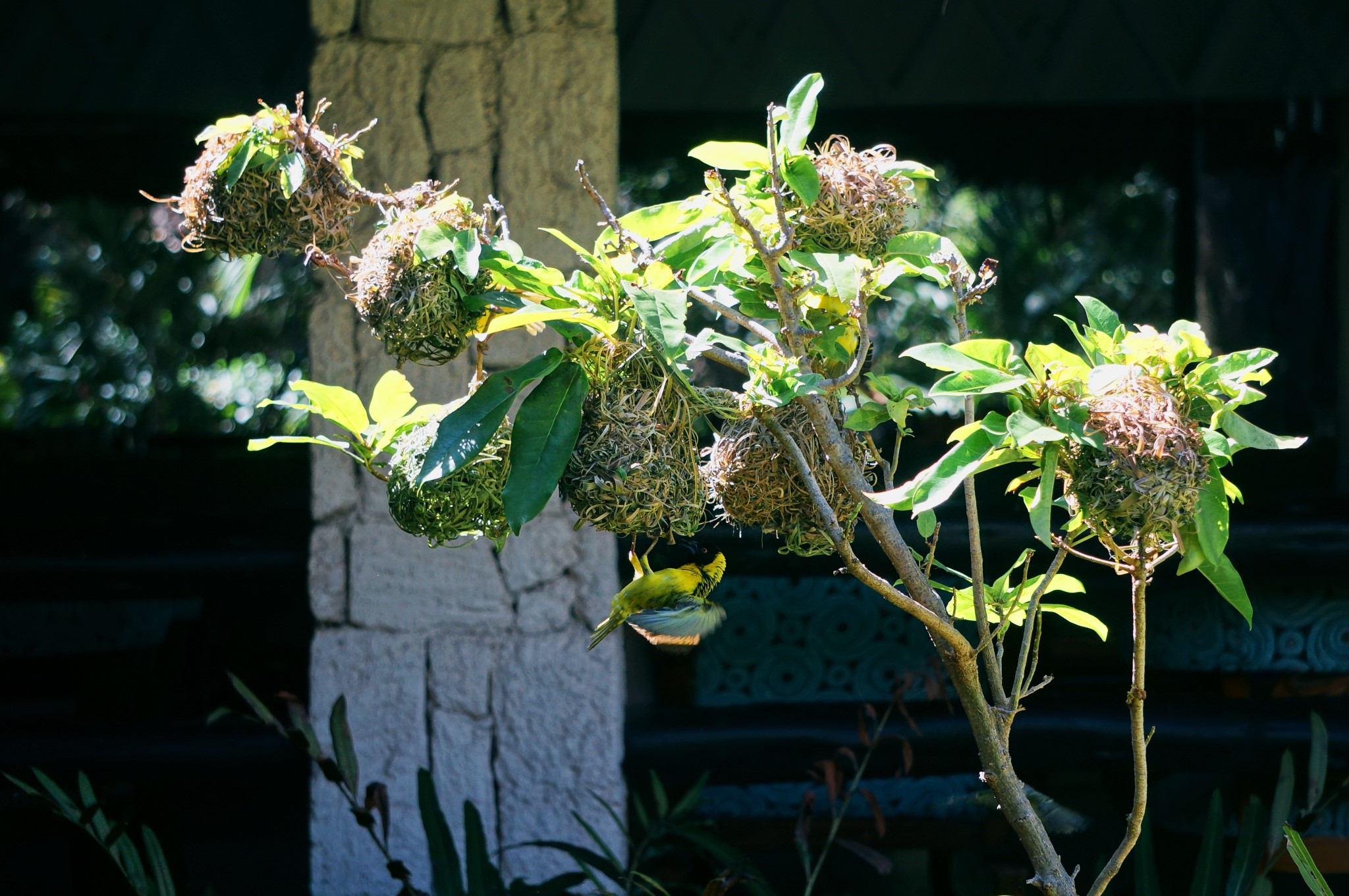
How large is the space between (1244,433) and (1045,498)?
0.17 m

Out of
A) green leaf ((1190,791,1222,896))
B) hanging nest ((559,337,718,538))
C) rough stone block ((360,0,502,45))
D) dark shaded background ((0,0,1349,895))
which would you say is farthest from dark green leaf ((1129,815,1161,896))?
rough stone block ((360,0,502,45))

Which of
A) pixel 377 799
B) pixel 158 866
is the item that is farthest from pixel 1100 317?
pixel 158 866

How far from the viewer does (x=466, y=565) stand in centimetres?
224

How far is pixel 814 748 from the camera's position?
7.97 feet

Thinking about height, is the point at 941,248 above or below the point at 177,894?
above

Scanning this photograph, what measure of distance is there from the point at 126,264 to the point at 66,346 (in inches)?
28.7

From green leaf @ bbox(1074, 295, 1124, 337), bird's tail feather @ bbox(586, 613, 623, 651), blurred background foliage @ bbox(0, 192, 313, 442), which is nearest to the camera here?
green leaf @ bbox(1074, 295, 1124, 337)

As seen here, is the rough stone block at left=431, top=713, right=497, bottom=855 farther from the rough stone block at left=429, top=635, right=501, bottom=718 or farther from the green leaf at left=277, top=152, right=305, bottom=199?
the green leaf at left=277, top=152, right=305, bottom=199

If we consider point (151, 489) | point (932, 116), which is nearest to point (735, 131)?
point (932, 116)

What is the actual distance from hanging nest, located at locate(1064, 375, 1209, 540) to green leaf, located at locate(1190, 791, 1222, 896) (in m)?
1.36

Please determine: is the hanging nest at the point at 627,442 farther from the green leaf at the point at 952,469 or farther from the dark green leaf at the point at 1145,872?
the dark green leaf at the point at 1145,872

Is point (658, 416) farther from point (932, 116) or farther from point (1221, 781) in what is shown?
point (932, 116)

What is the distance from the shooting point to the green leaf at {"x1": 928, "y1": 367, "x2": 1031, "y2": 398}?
90 cm

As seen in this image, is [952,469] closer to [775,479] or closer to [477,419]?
[775,479]
